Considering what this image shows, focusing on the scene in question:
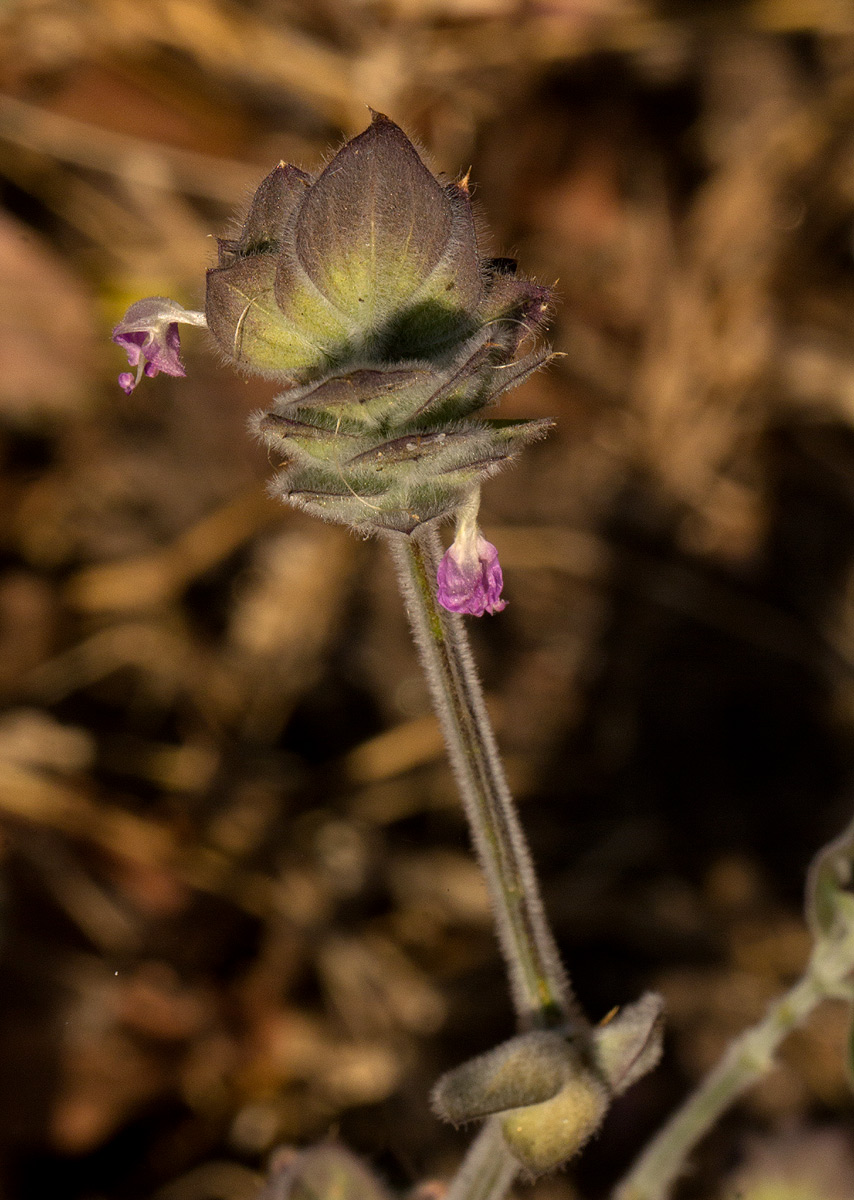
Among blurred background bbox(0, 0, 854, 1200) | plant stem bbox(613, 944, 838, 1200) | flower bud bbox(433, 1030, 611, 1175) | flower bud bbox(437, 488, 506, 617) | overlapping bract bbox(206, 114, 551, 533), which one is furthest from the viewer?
blurred background bbox(0, 0, 854, 1200)

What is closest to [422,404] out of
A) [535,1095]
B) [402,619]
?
[535,1095]

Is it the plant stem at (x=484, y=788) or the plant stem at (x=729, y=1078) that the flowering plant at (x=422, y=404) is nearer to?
the plant stem at (x=484, y=788)

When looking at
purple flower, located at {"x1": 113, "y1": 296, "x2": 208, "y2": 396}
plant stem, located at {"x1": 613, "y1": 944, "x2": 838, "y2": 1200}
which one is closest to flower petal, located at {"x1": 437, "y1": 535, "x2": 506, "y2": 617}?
purple flower, located at {"x1": 113, "y1": 296, "x2": 208, "y2": 396}

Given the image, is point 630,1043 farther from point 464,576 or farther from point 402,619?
point 402,619

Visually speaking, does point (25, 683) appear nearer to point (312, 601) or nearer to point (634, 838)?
point (312, 601)

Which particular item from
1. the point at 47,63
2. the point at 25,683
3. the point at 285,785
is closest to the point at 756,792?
the point at 285,785

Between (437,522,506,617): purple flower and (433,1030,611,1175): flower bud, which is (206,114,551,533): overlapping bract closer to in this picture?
(437,522,506,617): purple flower

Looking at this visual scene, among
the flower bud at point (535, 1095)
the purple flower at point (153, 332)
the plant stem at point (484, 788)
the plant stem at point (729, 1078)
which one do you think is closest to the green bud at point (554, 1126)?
the flower bud at point (535, 1095)
